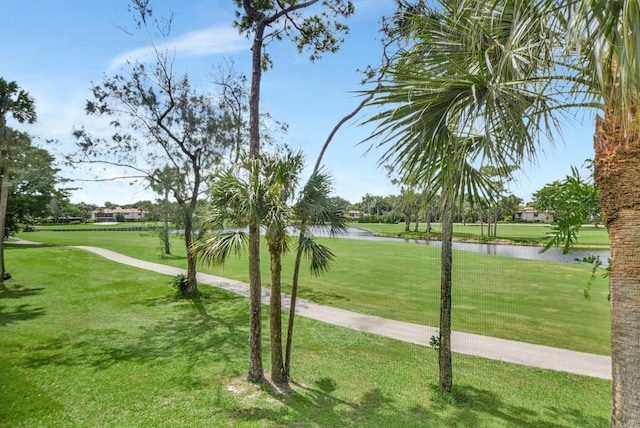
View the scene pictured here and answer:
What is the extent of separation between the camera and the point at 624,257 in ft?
8.90

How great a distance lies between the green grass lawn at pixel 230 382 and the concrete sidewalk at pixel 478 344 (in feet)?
1.54

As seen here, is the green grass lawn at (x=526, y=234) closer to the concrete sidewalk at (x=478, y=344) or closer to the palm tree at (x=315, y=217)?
the concrete sidewalk at (x=478, y=344)

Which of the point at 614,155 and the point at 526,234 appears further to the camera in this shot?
the point at 526,234

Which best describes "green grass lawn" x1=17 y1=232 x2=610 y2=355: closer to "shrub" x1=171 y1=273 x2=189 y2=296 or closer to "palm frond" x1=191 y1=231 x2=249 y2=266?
"shrub" x1=171 y1=273 x2=189 y2=296

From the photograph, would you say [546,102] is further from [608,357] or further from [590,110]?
[608,357]

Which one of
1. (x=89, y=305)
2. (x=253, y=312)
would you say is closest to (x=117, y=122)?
(x=89, y=305)

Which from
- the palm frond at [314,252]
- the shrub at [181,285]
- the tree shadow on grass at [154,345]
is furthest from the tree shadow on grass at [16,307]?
the palm frond at [314,252]

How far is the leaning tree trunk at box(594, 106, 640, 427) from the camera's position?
265 cm

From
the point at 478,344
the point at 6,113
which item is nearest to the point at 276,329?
the point at 478,344

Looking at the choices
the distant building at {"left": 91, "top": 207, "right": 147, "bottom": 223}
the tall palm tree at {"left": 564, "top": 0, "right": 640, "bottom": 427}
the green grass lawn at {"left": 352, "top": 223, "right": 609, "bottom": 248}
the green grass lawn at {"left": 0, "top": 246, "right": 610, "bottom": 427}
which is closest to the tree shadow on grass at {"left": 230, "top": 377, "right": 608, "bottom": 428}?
the green grass lawn at {"left": 0, "top": 246, "right": 610, "bottom": 427}

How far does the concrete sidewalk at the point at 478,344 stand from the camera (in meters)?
7.24

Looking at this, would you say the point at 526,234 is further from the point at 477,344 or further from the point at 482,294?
the point at 477,344

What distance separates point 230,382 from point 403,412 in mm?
3302

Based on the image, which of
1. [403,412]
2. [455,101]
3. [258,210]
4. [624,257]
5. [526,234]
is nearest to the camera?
[624,257]
